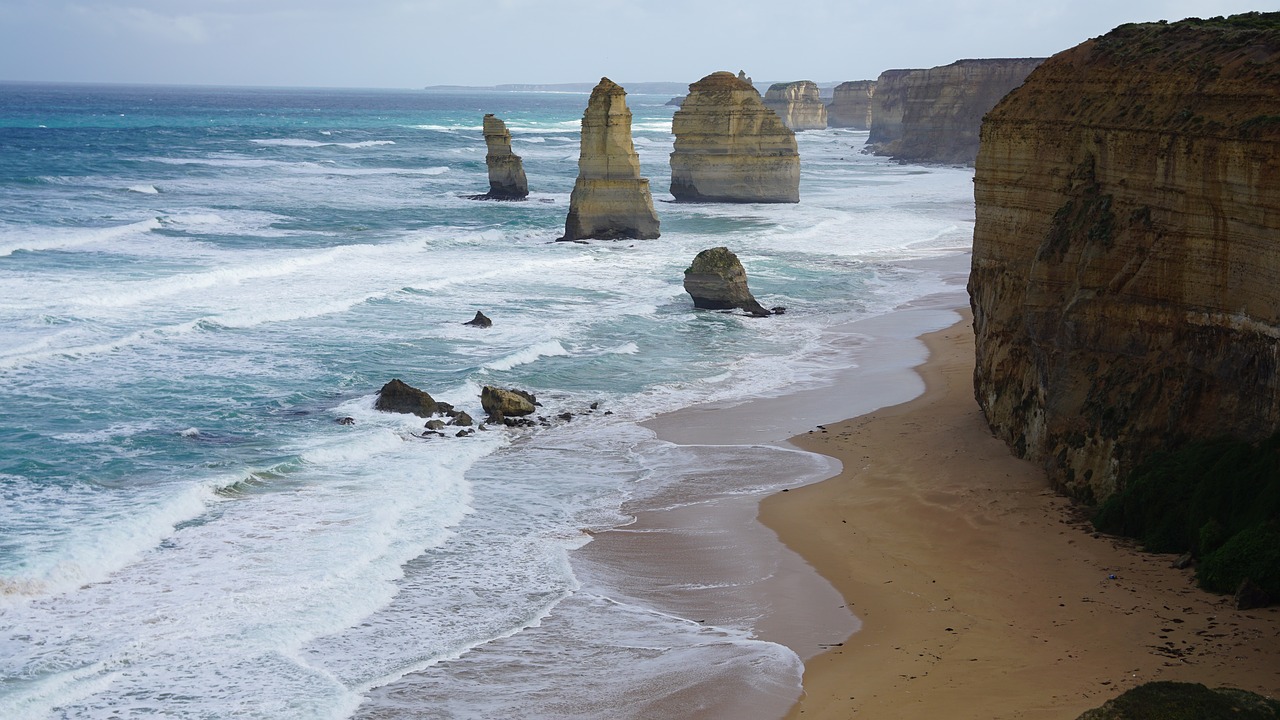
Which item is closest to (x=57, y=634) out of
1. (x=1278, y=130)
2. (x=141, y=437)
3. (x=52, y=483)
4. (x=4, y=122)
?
(x=52, y=483)

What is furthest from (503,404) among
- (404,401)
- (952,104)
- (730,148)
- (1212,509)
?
(952,104)

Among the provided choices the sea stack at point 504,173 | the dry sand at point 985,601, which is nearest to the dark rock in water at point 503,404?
the dry sand at point 985,601

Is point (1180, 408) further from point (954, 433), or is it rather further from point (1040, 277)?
point (954, 433)

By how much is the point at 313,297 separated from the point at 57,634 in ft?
69.7

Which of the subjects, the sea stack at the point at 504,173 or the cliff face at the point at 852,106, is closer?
the sea stack at the point at 504,173

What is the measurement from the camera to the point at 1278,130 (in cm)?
1276

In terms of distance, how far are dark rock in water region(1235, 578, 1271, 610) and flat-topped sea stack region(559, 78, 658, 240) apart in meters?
33.5

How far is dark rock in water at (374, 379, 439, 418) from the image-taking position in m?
21.0

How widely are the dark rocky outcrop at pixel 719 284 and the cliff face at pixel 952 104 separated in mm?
67776

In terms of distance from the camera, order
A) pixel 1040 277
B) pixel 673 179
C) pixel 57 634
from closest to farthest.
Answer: pixel 57 634 < pixel 1040 277 < pixel 673 179

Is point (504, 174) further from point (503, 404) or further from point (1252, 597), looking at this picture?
point (1252, 597)

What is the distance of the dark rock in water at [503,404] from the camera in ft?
69.6

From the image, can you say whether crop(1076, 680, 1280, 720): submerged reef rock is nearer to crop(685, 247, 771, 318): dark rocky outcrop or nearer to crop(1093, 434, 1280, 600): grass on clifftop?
crop(1093, 434, 1280, 600): grass on clifftop

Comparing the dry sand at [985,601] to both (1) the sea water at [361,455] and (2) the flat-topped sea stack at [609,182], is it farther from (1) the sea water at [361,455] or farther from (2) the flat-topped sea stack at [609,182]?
(2) the flat-topped sea stack at [609,182]
